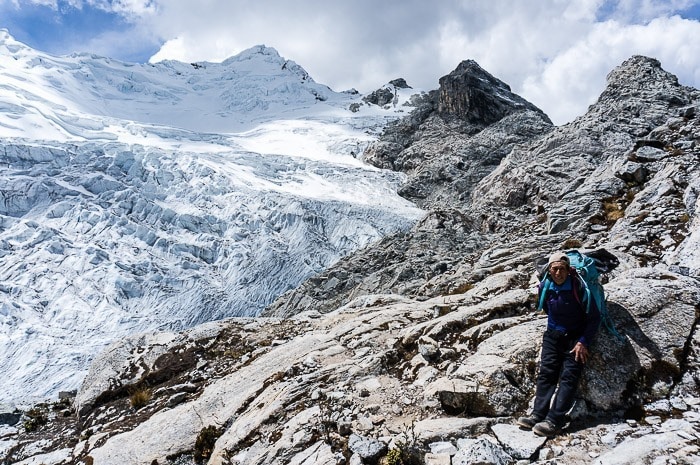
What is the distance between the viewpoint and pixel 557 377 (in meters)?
5.49

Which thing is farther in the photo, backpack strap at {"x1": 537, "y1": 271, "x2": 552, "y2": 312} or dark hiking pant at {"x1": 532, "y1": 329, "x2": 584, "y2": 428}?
backpack strap at {"x1": 537, "y1": 271, "x2": 552, "y2": 312}

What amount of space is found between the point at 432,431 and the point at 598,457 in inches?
75.0

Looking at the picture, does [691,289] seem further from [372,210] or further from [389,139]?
[389,139]

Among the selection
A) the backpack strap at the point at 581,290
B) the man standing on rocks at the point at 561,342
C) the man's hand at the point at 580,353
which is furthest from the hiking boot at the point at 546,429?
the backpack strap at the point at 581,290

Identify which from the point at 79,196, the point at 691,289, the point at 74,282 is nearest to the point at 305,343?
the point at 691,289

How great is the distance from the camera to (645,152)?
16.5m

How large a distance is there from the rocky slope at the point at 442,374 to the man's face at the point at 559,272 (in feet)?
3.34

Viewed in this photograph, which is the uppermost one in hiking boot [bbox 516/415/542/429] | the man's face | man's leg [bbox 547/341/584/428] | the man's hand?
the man's face

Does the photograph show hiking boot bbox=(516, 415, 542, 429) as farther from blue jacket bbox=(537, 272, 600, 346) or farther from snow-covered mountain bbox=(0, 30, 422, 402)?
snow-covered mountain bbox=(0, 30, 422, 402)

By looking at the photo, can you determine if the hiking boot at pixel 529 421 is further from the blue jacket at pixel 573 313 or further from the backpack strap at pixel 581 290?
the backpack strap at pixel 581 290

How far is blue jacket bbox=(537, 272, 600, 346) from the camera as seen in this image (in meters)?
5.47

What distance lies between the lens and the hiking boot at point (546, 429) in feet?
16.3

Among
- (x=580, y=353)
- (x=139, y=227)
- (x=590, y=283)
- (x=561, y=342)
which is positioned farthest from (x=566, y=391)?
(x=139, y=227)

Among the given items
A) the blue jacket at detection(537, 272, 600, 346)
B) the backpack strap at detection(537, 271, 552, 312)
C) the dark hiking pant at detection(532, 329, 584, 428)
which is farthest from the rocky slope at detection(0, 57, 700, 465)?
the backpack strap at detection(537, 271, 552, 312)
